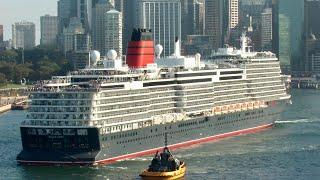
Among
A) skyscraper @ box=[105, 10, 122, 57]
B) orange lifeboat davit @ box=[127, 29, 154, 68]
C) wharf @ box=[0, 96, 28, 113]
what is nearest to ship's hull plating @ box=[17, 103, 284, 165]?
orange lifeboat davit @ box=[127, 29, 154, 68]

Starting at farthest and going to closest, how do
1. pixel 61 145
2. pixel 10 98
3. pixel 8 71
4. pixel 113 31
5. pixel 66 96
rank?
pixel 113 31, pixel 8 71, pixel 10 98, pixel 66 96, pixel 61 145

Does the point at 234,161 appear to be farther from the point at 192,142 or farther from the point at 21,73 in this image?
the point at 21,73

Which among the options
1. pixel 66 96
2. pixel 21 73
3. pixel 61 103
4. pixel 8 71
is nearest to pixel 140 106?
pixel 66 96

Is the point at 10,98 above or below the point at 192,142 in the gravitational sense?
above

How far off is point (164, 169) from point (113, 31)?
14141 cm

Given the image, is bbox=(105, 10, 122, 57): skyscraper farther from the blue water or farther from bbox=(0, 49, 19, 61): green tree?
the blue water

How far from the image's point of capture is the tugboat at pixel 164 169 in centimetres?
4925

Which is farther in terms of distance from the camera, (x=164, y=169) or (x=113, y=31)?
(x=113, y=31)

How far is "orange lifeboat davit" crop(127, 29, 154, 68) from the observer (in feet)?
211

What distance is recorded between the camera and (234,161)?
56.2m

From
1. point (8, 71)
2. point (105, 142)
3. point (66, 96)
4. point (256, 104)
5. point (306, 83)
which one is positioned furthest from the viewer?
point (306, 83)

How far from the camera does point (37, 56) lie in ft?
547

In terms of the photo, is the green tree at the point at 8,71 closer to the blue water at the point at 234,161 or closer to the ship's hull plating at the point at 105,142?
the blue water at the point at 234,161

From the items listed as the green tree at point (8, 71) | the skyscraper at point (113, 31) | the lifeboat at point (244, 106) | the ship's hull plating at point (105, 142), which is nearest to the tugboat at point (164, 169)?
the ship's hull plating at point (105, 142)
